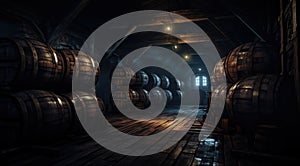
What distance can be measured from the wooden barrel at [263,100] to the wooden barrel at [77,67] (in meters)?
3.19

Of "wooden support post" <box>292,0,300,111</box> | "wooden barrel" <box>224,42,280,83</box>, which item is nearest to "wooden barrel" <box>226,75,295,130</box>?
"wooden support post" <box>292,0,300,111</box>

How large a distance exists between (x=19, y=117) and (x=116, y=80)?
18.6 feet

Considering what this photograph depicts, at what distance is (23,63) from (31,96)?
612 millimetres

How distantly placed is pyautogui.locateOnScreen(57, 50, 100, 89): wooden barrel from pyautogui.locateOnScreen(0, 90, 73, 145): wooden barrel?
105cm

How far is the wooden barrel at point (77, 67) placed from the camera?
4.17 m

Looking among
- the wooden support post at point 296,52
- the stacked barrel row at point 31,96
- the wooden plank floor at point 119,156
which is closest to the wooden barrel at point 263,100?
the wooden support post at point 296,52

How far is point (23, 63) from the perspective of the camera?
3188 millimetres

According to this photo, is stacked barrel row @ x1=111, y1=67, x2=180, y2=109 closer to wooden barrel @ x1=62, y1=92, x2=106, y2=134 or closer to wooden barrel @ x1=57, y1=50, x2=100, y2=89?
wooden barrel @ x1=57, y1=50, x2=100, y2=89

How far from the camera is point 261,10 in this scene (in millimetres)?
5449

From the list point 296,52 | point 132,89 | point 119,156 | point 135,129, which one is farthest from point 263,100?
point 132,89

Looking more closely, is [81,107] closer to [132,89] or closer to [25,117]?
[25,117]

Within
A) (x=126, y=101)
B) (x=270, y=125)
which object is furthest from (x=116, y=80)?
(x=270, y=125)

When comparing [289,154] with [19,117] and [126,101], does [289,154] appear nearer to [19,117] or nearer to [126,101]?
[19,117]

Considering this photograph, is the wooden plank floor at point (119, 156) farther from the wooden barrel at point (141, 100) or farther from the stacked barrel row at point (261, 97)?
the wooden barrel at point (141, 100)
